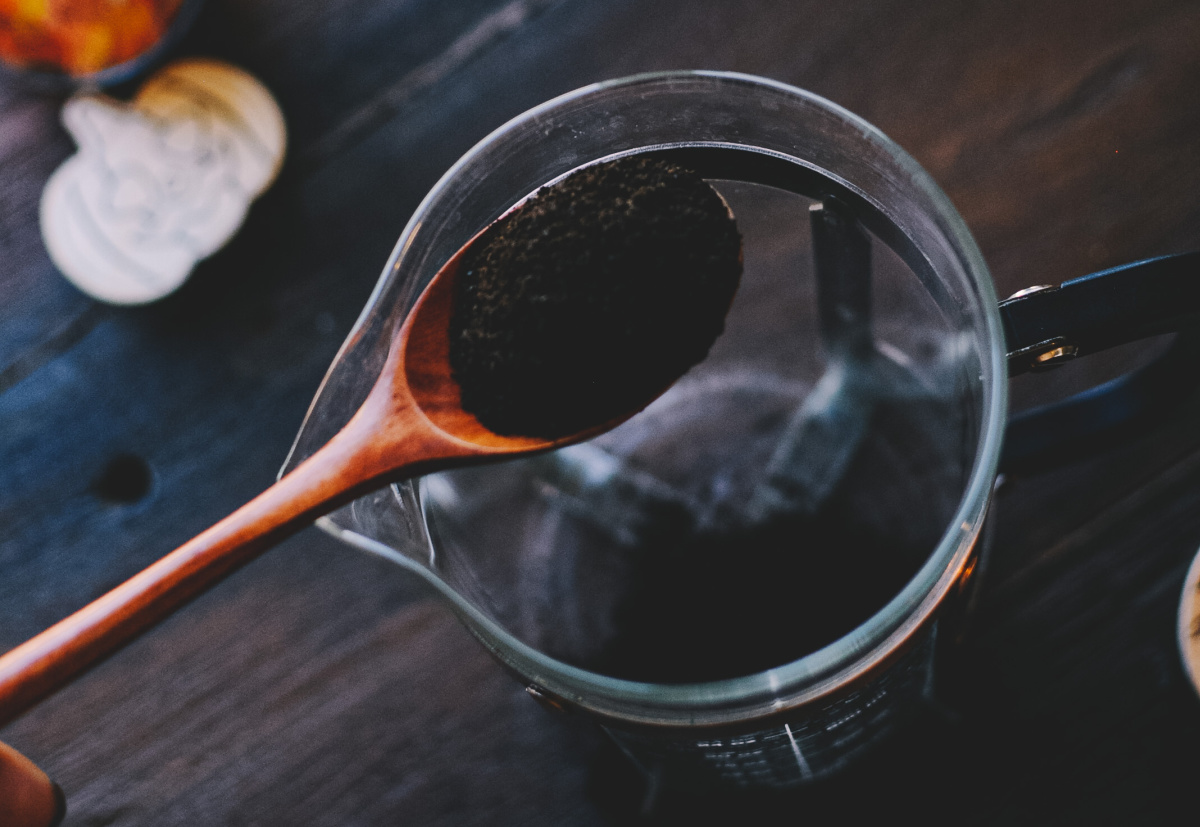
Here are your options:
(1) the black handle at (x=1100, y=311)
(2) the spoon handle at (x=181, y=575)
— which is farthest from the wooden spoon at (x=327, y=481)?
(1) the black handle at (x=1100, y=311)

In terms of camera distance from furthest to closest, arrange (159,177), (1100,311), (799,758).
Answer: (159,177), (799,758), (1100,311)

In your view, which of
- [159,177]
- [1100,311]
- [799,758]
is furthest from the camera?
[159,177]

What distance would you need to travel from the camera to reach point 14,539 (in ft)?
1.56

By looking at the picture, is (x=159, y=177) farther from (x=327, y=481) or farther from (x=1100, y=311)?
(x=1100, y=311)

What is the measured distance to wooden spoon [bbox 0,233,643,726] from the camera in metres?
0.29

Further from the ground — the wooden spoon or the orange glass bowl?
the orange glass bowl

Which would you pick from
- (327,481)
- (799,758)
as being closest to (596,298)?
(327,481)

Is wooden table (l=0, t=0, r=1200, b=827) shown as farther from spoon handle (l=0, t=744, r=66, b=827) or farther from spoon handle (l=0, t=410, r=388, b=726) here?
spoon handle (l=0, t=410, r=388, b=726)

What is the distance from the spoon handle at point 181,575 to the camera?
11.1 inches

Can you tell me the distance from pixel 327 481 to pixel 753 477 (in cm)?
22

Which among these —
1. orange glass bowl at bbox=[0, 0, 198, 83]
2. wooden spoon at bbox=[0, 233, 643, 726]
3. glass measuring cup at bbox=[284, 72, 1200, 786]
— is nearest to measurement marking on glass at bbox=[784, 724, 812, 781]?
glass measuring cup at bbox=[284, 72, 1200, 786]

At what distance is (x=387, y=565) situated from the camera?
1.42ft

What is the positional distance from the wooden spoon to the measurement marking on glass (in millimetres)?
123

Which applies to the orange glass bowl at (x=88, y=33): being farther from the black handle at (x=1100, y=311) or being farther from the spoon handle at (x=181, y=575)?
the black handle at (x=1100, y=311)
